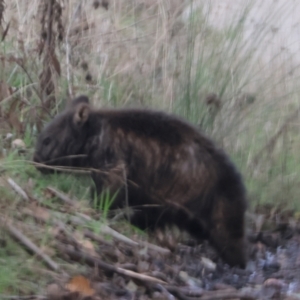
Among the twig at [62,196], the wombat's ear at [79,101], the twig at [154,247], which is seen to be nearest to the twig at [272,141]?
the wombat's ear at [79,101]

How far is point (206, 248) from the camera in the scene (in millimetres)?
5887

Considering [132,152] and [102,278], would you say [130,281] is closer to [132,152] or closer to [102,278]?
[102,278]

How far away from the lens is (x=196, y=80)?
263 inches

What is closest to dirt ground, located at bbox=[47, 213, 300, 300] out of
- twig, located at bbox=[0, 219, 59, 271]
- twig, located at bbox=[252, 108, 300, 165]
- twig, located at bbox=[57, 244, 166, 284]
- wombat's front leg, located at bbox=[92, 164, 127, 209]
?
twig, located at bbox=[57, 244, 166, 284]

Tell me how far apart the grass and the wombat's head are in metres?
0.36

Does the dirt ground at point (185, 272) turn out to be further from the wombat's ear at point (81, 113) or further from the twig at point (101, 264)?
the wombat's ear at point (81, 113)

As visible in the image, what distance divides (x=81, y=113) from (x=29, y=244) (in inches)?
62.7

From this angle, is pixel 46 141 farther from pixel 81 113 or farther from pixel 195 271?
pixel 195 271

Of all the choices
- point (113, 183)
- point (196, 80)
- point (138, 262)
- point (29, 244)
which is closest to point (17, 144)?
point (113, 183)

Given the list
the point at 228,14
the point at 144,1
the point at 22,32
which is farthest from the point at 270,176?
the point at 22,32

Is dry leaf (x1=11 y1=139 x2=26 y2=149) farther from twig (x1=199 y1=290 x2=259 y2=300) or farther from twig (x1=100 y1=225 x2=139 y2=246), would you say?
twig (x1=199 y1=290 x2=259 y2=300)

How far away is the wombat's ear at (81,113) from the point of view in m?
5.80

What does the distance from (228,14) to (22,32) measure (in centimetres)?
181

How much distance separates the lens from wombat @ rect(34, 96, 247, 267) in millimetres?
5500
